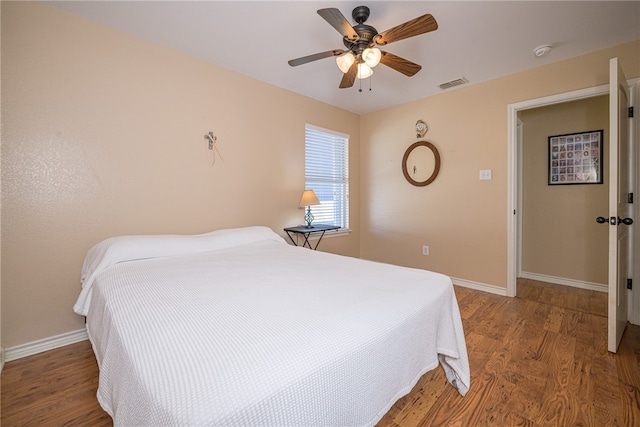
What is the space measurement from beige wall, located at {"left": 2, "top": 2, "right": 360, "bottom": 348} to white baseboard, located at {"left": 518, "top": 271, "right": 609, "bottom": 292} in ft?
12.0

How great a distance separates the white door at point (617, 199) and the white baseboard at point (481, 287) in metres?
0.94

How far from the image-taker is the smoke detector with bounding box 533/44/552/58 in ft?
7.48

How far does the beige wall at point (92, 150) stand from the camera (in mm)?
1779

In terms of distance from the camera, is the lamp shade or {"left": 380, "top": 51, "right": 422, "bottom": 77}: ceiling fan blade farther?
the lamp shade

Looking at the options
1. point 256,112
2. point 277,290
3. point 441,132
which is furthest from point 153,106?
point 441,132

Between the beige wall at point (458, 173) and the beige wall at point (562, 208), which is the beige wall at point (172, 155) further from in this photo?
the beige wall at point (562, 208)

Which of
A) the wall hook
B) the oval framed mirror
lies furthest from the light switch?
the wall hook

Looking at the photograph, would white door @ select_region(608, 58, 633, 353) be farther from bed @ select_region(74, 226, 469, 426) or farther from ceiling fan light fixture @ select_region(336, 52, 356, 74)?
ceiling fan light fixture @ select_region(336, 52, 356, 74)

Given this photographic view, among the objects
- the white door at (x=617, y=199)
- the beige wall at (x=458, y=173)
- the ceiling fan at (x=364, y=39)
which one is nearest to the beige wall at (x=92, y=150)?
the ceiling fan at (x=364, y=39)

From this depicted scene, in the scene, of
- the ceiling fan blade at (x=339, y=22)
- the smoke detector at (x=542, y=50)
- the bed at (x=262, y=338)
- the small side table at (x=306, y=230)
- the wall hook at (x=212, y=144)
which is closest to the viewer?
the bed at (x=262, y=338)

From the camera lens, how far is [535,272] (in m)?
3.51

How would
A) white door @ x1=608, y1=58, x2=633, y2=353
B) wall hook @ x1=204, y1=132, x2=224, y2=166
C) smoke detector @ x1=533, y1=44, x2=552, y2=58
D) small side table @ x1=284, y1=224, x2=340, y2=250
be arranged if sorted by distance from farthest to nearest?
small side table @ x1=284, y1=224, x2=340, y2=250 < wall hook @ x1=204, y1=132, x2=224, y2=166 < smoke detector @ x1=533, y1=44, x2=552, y2=58 < white door @ x1=608, y1=58, x2=633, y2=353

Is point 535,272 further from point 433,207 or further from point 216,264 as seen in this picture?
point 216,264

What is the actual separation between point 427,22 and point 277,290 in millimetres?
1675
